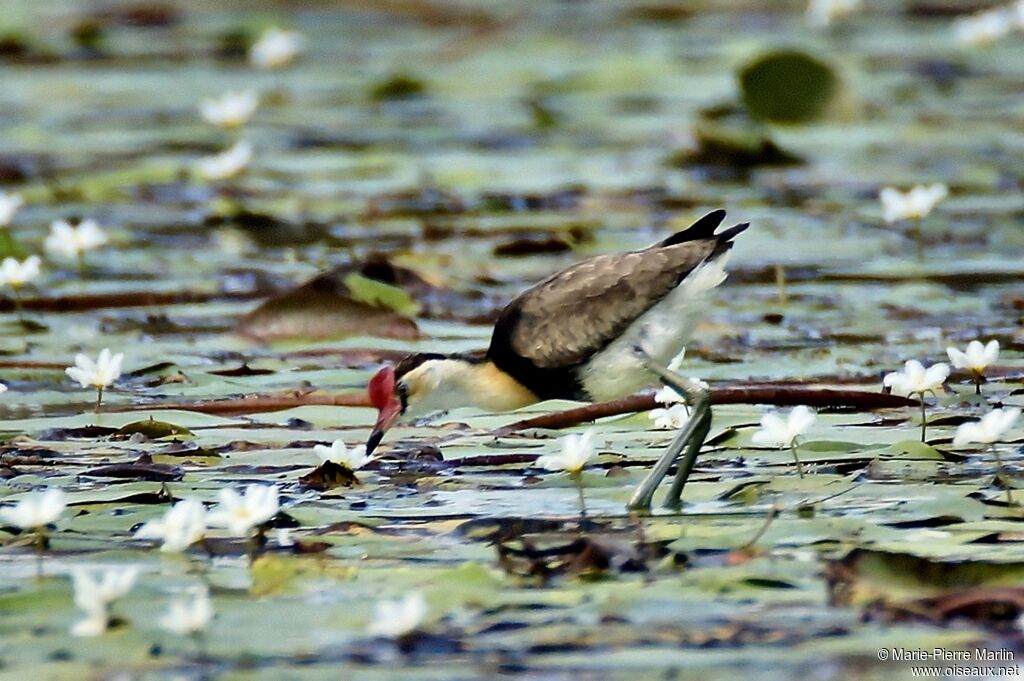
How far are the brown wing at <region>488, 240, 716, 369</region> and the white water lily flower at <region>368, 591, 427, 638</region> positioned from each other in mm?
1696

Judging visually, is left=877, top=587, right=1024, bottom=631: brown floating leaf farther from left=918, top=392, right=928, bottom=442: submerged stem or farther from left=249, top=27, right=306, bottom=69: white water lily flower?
left=249, top=27, right=306, bottom=69: white water lily flower

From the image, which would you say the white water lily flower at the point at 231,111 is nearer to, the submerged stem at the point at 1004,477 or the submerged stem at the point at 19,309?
the submerged stem at the point at 19,309

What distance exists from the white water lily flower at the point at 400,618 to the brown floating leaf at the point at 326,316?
9.99ft

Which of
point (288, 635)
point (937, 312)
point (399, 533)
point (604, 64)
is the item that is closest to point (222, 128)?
point (604, 64)

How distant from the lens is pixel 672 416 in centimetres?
530

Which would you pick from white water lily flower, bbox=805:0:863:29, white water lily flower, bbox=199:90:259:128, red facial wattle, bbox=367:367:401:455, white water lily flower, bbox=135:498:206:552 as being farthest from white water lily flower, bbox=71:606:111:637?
white water lily flower, bbox=805:0:863:29

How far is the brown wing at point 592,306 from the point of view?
503 cm

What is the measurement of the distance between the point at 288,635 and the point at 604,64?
9.53 meters

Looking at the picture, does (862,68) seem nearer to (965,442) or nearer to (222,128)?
(222,128)

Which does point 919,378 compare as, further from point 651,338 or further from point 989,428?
point 651,338

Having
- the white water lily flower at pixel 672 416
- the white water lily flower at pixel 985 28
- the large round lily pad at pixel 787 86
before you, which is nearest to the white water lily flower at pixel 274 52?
the large round lily pad at pixel 787 86

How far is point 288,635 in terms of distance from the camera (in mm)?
3484

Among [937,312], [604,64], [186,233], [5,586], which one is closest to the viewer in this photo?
[5,586]

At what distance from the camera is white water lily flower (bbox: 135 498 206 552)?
3.85m
